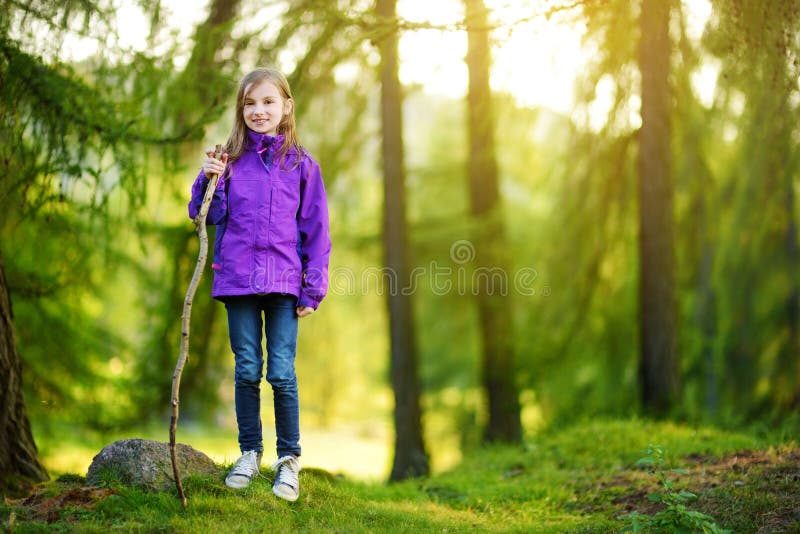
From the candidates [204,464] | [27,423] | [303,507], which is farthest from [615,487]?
[27,423]

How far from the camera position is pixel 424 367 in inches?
676

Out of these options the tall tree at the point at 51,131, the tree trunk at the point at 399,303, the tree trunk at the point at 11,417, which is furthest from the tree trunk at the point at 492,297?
the tree trunk at the point at 11,417

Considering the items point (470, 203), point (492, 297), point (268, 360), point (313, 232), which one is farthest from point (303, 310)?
point (470, 203)

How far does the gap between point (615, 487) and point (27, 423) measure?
366 cm

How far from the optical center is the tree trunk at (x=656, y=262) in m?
6.62

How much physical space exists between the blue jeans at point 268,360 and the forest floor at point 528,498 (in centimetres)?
29

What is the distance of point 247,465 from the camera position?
12.0 feet

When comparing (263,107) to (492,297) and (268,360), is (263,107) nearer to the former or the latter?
(268,360)

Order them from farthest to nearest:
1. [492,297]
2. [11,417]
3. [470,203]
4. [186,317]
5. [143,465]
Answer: [470,203], [492,297], [11,417], [143,465], [186,317]

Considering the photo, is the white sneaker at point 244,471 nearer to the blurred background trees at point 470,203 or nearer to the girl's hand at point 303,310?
the girl's hand at point 303,310

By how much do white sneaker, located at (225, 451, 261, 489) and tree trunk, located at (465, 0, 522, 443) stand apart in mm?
5117

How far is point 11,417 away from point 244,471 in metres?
1.59

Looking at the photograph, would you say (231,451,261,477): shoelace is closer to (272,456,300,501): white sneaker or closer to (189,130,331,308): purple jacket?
(272,456,300,501): white sneaker

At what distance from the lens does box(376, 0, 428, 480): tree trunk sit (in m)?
7.11
